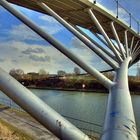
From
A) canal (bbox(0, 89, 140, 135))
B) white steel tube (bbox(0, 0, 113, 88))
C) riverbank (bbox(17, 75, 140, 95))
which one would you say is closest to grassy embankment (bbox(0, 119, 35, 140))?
canal (bbox(0, 89, 140, 135))

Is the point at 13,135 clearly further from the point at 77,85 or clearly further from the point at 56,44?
the point at 77,85

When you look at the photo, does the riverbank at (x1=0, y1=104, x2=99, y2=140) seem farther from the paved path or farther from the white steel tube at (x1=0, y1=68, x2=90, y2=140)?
the white steel tube at (x1=0, y1=68, x2=90, y2=140)

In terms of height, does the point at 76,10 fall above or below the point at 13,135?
above

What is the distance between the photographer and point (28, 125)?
22984 mm

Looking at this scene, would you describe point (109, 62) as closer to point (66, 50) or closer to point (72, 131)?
point (66, 50)

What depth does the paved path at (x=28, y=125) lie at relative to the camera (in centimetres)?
1951

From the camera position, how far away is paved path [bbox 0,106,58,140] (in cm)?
1951

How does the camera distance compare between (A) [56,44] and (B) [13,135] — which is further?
(B) [13,135]

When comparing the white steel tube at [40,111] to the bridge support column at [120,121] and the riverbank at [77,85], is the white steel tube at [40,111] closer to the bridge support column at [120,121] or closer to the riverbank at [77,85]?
the bridge support column at [120,121]

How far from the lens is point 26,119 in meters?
A: 25.8

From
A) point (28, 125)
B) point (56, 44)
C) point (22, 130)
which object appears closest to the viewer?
point (56, 44)

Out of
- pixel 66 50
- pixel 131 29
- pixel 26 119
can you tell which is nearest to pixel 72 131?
pixel 66 50

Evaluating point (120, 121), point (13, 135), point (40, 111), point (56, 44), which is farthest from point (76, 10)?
point (40, 111)

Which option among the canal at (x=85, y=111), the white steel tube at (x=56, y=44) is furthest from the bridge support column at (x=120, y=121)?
A: the canal at (x=85, y=111)
